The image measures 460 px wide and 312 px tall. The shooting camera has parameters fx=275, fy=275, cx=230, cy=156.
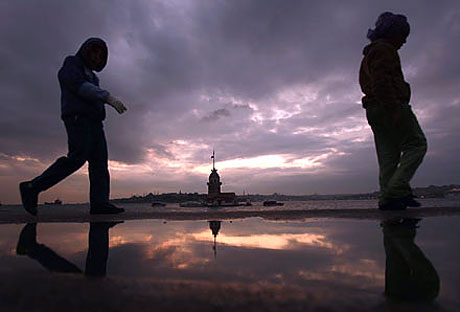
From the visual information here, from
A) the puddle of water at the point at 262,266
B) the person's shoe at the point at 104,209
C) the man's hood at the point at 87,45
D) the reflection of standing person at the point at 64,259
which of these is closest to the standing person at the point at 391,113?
the puddle of water at the point at 262,266

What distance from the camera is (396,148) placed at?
3539mm

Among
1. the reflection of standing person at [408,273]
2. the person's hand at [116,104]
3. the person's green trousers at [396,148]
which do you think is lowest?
the reflection of standing person at [408,273]

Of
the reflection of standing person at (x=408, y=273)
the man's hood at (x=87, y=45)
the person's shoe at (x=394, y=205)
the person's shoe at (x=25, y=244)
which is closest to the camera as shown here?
the reflection of standing person at (x=408, y=273)

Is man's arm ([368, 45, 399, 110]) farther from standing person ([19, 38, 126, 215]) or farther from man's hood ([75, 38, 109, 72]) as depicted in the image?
man's hood ([75, 38, 109, 72])

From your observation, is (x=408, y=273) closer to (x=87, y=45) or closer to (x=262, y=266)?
(x=262, y=266)

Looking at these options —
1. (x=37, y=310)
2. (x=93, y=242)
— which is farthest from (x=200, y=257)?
(x=93, y=242)

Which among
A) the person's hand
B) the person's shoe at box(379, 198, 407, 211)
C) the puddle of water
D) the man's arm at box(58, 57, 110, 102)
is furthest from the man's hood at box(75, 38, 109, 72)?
the person's shoe at box(379, 198, 407, 211)

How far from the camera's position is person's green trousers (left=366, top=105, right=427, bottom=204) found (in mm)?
3174

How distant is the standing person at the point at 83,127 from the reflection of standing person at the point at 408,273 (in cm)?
312

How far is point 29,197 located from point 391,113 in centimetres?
450

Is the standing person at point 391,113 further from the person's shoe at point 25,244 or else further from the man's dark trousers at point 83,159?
the man's dark trousers at point 83,159

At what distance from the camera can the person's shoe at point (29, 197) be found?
336 cm

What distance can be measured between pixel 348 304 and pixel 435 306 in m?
0.18

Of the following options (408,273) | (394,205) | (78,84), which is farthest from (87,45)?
(394,205)
